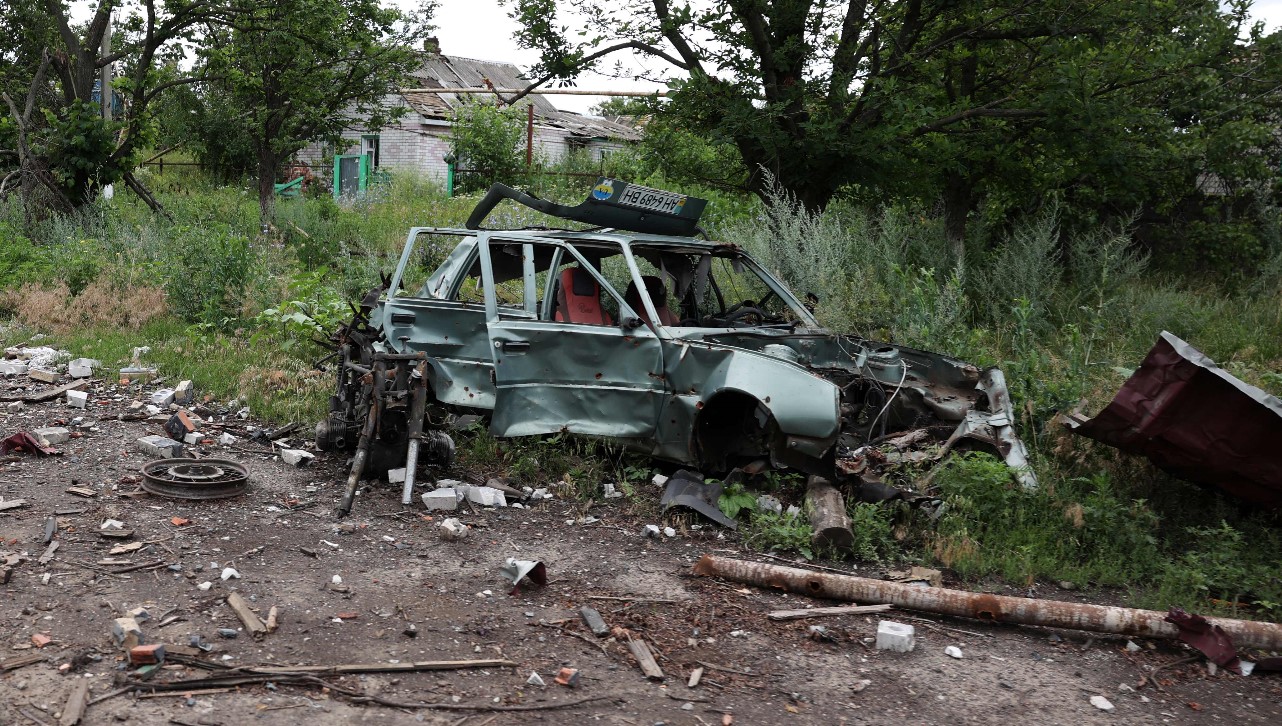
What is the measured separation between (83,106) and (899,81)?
13.5 metres

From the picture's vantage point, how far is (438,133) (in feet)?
98.0

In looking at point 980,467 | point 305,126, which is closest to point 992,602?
point 980,467

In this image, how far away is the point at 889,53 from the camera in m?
11.1

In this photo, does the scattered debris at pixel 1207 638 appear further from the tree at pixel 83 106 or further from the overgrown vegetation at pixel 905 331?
the tree at pixel 83 106

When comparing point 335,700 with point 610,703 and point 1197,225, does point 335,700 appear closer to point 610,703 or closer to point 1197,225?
point 610,703

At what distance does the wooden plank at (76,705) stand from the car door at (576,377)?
3.24 metres

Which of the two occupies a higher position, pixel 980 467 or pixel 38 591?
pixel 980 467

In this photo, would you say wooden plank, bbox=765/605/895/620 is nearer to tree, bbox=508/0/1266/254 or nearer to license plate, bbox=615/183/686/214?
license plate, bbox=615/183/686/214

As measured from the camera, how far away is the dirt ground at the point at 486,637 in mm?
3791

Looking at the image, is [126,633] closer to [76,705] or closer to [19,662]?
[19,662]

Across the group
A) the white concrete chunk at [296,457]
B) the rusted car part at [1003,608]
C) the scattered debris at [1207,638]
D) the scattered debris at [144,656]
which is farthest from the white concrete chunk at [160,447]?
the scattered debris at [1207,638]

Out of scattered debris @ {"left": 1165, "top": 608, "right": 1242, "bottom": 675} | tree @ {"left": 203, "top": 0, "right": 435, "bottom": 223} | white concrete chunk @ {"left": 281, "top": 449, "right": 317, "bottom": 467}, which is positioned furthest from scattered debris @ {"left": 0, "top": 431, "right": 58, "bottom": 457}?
tree @ {"left": 203, "top": 0, "right": 435, "bottom": 223}

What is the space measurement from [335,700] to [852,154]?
27.6ft

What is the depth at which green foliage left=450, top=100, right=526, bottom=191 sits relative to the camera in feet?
78.0
